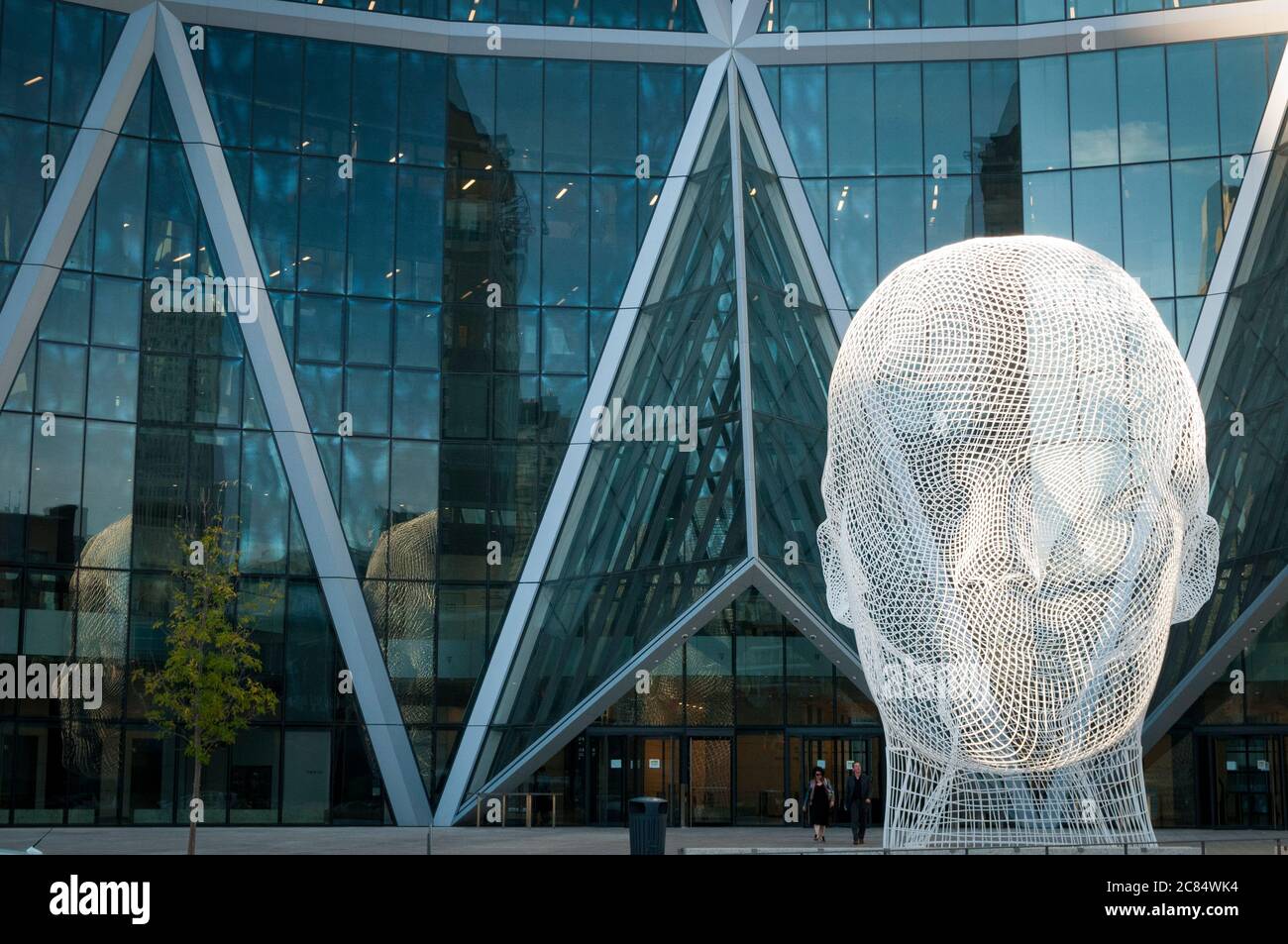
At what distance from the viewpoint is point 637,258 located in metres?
35.1

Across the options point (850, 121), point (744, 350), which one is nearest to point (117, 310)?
point (744, 350)

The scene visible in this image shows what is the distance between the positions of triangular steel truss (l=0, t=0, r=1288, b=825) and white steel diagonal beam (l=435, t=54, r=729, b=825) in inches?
1.5

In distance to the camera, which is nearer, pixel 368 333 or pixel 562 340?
pixel 368 333

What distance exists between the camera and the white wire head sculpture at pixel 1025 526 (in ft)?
60.7

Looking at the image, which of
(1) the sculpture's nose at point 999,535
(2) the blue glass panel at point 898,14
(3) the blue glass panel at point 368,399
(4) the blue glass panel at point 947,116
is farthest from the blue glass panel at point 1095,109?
A: (1) the sculpture's nose at point 999,535

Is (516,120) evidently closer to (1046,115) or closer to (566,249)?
(566,249)

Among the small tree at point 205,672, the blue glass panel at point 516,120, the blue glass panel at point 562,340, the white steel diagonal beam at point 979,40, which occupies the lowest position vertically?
the small tree at point 205,672

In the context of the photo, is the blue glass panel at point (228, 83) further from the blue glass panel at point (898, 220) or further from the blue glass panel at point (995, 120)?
the blue glass panel at point (995, 120)

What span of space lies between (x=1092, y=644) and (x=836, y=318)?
56.1 feet

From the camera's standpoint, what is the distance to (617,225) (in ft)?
116

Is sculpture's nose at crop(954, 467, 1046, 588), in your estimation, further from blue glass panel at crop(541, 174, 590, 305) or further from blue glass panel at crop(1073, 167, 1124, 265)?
blue glass panel at crop(1073, 167, 1124, 265)

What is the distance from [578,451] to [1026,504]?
16928 mm

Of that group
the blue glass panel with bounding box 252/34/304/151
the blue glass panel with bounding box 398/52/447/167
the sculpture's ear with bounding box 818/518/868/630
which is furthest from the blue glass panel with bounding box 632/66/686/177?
the sculpture's ear with bounding box 818/518/868/630

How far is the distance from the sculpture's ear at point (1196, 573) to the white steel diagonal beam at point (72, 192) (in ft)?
75.4
